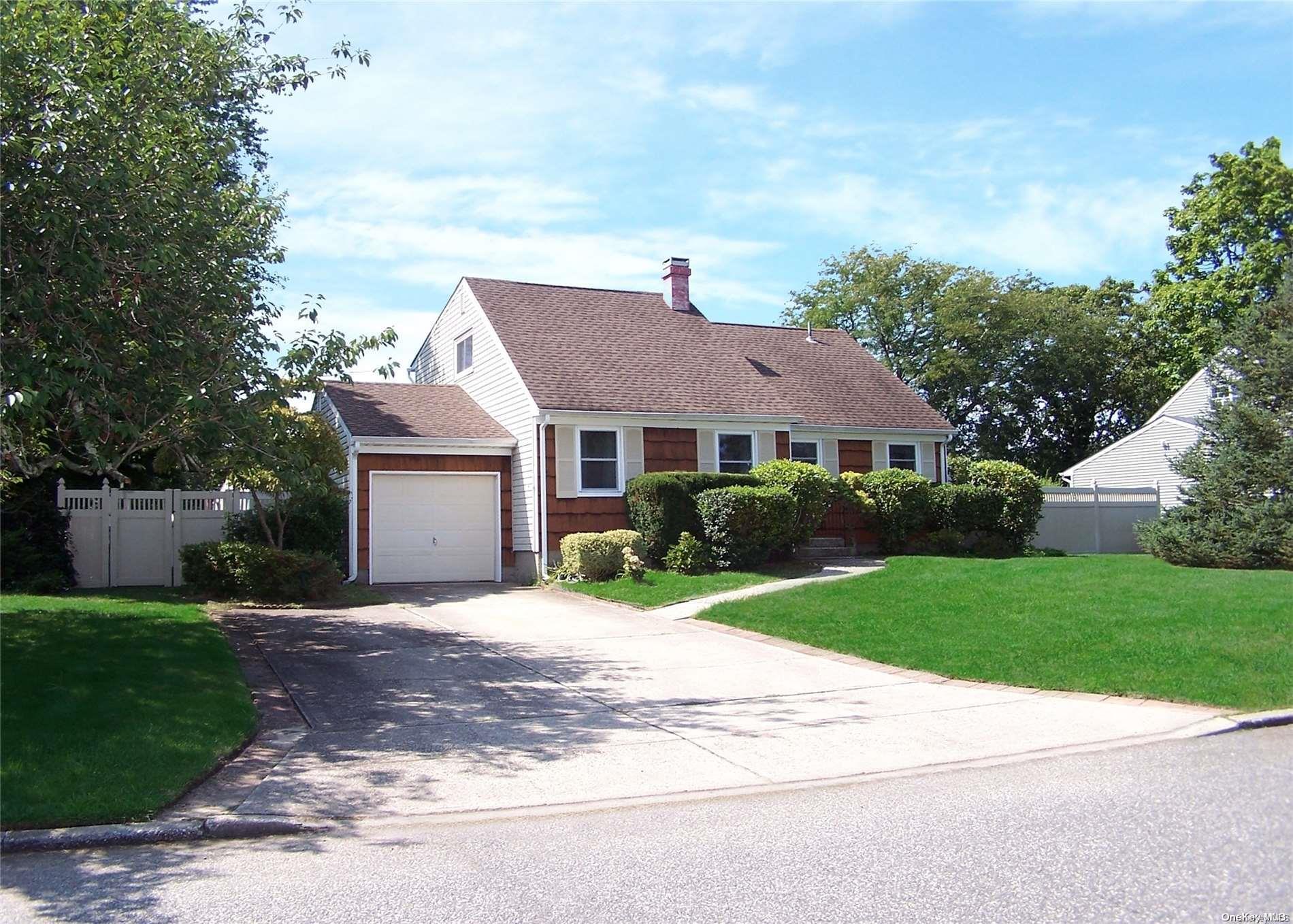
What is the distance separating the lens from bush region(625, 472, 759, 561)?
63.5 ft

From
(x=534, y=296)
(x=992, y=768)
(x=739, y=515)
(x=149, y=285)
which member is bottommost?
(x=992, y=768)

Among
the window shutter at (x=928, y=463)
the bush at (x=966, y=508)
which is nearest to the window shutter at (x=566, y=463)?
the bush at (x=966, y=508)

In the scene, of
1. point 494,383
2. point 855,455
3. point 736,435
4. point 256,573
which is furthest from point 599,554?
point 855,455

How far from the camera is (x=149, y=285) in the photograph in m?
9.66

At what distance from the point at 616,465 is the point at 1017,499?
896cm

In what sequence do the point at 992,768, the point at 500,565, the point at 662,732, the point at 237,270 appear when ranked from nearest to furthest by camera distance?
the point at 992,768
the point at 662,732
the point at 237,270
the point at 500,565

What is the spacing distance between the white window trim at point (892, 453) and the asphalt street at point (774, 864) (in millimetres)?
18585

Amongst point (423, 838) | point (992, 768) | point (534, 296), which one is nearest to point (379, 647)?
point (423, 838)

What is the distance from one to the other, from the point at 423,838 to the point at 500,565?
49.5 ft

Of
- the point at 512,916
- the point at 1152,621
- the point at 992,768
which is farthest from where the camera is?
the point at 1152,621

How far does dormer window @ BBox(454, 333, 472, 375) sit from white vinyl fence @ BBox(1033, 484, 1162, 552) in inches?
586

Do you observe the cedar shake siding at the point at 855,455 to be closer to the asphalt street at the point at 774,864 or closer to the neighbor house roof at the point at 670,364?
the neighbor house roof at the point at 670,364

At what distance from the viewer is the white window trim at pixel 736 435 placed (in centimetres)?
2188

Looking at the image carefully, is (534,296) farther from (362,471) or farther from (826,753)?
(826,753)
